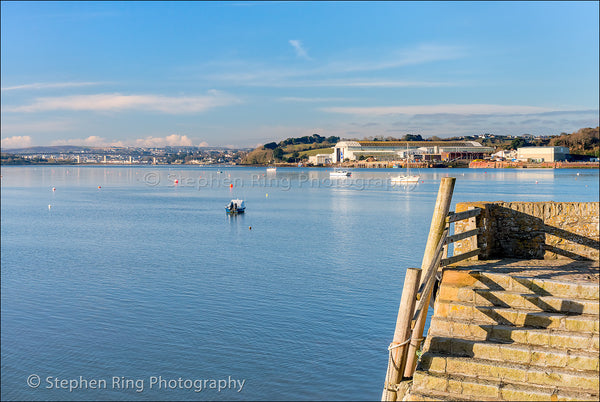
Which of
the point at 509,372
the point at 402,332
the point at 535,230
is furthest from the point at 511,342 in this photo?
the point at 535,230

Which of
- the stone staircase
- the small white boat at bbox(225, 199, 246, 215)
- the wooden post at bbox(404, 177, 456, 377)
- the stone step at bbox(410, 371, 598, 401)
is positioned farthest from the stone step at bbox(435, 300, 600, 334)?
the small white boat at bbox(225, 199, 246, 215)

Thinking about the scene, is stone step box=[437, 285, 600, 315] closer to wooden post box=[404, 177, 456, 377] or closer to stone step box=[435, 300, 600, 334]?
stone step box=[435, 300, 600, 334]

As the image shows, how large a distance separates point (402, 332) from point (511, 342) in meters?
1.30

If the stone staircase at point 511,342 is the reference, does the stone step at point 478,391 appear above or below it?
below

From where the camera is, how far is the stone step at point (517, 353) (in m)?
6.10

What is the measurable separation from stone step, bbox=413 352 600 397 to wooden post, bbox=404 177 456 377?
18.2 inches

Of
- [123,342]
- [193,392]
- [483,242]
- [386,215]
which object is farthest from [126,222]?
[483,242]

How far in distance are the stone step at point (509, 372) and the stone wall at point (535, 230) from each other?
9.78 feet

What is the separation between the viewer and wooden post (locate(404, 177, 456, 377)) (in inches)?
279

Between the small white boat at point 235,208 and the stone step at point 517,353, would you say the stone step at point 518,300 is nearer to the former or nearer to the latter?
the stone step at point 517,353

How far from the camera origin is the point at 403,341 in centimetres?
679

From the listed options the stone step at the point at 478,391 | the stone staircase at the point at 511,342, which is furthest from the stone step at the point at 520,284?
the stone step at the point at 478,391

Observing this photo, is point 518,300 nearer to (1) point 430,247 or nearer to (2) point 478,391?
(1) point 430,247

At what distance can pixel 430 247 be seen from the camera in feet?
24.7
